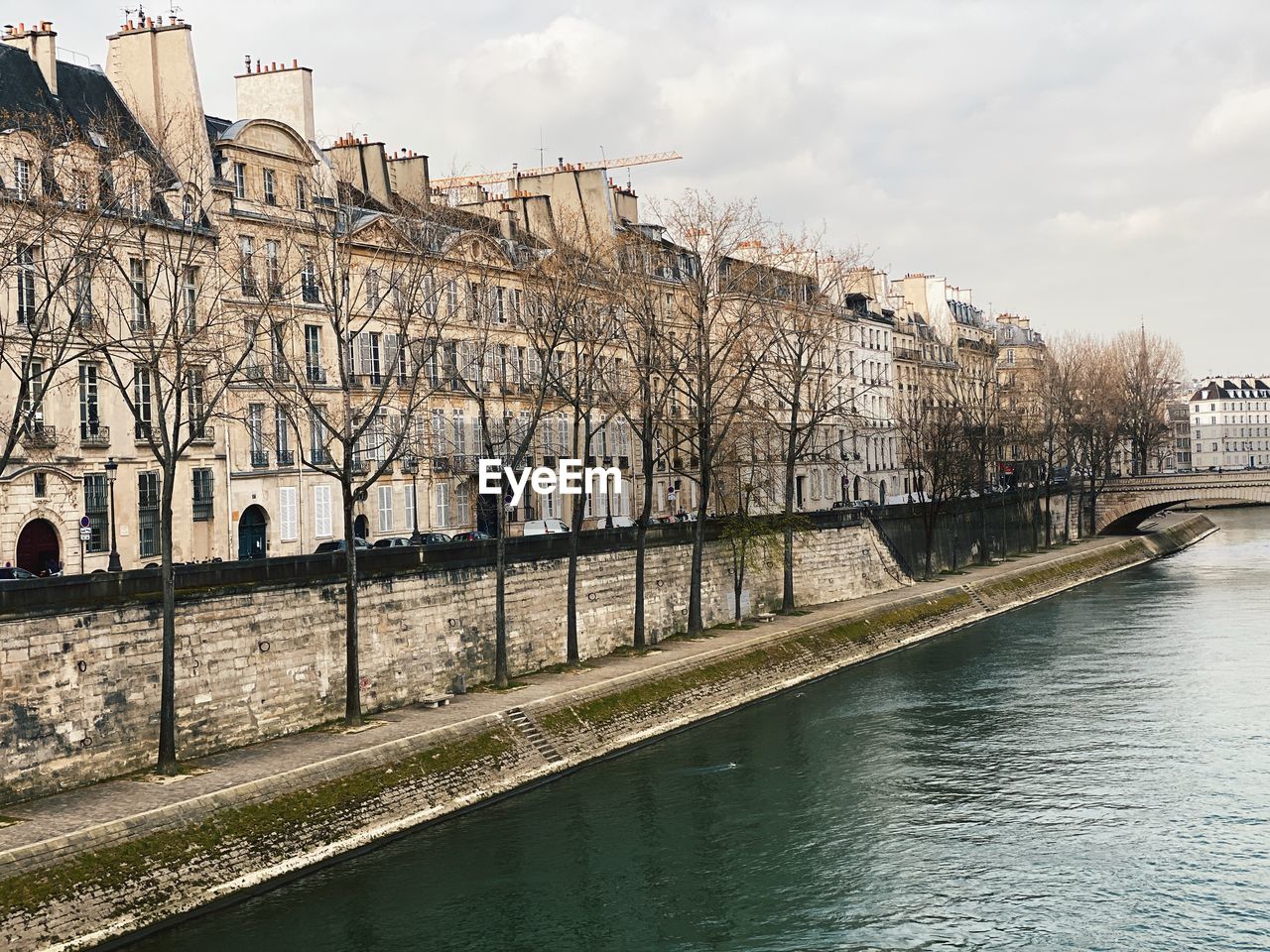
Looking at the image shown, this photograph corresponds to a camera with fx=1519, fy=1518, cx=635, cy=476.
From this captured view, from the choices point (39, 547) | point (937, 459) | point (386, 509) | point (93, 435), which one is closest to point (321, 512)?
point (386, 509)

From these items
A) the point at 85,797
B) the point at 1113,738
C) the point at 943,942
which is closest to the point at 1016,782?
the point at 1113,738

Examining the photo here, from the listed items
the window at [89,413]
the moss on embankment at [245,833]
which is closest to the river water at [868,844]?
the moss on embankment at [245,833]

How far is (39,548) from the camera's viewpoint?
48969 mm

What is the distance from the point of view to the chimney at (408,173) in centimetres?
6969

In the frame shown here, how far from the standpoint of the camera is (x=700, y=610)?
194ft

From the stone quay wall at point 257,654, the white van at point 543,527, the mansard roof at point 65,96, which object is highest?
the mansard roof at point 65,96

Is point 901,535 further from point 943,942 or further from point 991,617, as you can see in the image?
point 943,942

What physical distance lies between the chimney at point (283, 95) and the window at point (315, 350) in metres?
7.71

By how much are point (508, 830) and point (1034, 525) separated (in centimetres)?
7478

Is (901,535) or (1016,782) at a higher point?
(901,535)

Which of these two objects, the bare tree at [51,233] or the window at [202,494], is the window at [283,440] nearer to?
the window at [202,494]

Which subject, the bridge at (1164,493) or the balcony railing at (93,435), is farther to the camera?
the bridge at (1164,493)

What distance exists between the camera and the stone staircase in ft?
132

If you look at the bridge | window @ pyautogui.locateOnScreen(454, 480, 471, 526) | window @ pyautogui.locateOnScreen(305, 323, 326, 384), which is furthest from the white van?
the bridge
